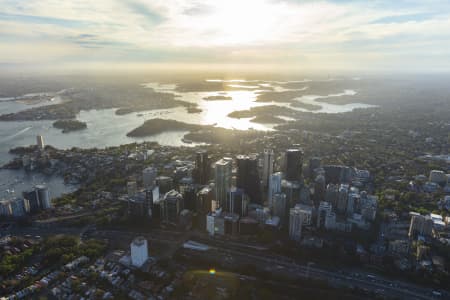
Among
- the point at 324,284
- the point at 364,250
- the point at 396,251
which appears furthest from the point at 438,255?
the point at 324,284

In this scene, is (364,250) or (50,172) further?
(50,172)

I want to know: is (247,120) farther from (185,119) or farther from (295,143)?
(295,143)

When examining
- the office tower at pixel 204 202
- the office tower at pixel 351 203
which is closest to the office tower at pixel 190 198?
the office tower at pixel 204 202

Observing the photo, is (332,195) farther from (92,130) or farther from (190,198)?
(92,130)

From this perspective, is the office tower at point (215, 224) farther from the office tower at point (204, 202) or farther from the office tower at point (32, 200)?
the office tower at point (32, 200)

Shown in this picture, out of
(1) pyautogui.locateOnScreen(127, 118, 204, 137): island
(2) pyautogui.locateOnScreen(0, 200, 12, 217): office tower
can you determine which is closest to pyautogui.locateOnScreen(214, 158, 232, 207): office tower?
(2) pyautogui.locateOnScreen(0, 200, 12, 217): office tower

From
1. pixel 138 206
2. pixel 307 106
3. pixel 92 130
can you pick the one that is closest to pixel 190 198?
pixel 138 206

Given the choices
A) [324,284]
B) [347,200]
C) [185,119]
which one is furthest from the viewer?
[185,119]
